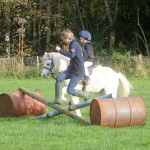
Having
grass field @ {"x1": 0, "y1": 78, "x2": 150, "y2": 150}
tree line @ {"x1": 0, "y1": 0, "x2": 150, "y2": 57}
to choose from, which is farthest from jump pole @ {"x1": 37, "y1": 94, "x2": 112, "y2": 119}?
tree line @ {"x1": 0, "y1": 0, "x2": 150, "y2": 57}

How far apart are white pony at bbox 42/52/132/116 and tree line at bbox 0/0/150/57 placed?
85.7ft

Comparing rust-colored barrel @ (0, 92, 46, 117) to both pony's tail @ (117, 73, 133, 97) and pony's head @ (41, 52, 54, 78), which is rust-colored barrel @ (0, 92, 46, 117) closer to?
pony's head @ (41, 52, 54, 78)

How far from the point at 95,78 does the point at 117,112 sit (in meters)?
2.96

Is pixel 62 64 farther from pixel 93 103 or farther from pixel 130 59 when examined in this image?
pixel 130 59

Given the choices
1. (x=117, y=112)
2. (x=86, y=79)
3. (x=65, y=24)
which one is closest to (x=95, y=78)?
(x=86, y=79)

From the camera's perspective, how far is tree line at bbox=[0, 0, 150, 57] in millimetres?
40875

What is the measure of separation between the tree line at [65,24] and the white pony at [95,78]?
26127 millimetres

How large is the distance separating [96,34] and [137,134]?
34.2 m

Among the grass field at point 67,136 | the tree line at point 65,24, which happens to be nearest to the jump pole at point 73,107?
the grass field at point 67,136

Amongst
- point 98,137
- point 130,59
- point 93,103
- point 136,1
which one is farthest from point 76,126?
point 136,1

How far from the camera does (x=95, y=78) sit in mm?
13758

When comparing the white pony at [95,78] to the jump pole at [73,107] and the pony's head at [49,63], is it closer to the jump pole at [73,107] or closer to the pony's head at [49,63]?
the pony's head at [49,63]

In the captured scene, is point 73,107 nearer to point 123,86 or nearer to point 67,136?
point 67,136

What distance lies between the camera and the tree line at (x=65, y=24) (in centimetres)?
4088
